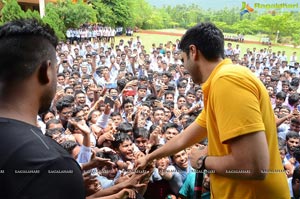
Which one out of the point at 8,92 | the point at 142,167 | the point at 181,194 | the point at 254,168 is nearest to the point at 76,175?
the point at 8,92

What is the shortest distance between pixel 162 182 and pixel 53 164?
222 centimetres

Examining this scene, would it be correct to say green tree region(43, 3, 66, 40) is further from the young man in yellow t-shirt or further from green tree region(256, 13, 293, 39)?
green tree region(256, 13, 293, 39)

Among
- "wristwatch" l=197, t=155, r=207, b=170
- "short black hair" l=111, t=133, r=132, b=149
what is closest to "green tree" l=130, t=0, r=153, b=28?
"short black hair" l=111, t=133, r=132, b=149

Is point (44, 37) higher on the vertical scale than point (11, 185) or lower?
higher

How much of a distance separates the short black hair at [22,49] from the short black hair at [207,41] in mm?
868

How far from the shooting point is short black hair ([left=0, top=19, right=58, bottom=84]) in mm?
1034

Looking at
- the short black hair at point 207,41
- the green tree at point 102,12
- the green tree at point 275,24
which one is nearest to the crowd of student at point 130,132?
the short black hair at point 207,41

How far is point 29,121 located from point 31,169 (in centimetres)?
21

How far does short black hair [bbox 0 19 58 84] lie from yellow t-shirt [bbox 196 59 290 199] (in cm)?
77

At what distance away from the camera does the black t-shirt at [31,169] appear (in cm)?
88

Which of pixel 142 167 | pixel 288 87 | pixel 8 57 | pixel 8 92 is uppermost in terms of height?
pixel 8 57

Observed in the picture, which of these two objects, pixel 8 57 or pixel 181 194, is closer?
pixel 8 57

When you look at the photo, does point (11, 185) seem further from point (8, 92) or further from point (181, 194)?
point (181, 194)

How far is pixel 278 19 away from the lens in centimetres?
2980
